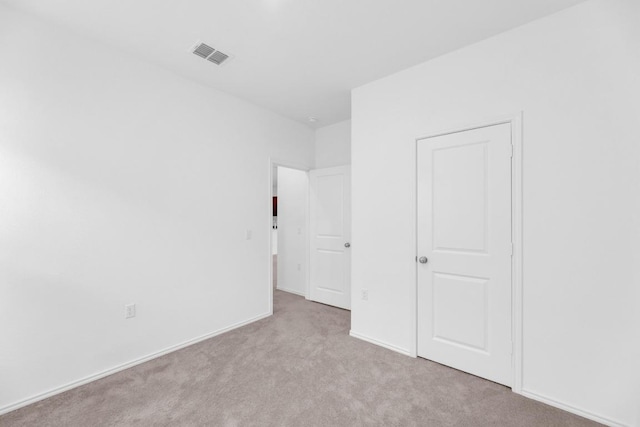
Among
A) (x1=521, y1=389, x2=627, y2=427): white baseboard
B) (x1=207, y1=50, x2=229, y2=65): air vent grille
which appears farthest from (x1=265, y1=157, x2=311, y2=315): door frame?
(x1=521, y1=389, x2=627, y2=427): white baseboard

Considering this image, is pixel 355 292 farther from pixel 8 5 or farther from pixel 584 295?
pixel 8 5

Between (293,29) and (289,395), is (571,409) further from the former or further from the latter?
(293,29)

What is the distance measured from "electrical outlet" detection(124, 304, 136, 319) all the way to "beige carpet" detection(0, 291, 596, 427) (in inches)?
17.9

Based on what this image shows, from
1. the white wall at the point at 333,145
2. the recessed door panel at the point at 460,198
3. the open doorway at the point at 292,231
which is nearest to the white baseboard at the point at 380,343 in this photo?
the recessed door panel at the point at 460,198

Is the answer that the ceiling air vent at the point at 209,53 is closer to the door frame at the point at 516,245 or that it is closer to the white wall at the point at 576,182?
the white wall at the point at 576,182

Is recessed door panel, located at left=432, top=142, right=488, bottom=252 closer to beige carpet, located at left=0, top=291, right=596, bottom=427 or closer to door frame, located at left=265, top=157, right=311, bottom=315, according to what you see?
beige carpet, located at left=0, top=291, right=596, bottom=427

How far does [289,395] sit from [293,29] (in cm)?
278

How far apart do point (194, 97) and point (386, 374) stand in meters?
3.28

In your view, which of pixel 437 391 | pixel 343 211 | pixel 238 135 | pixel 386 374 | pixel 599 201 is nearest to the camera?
pixel 599 201

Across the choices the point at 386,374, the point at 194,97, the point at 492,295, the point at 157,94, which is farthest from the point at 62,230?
the point at 492,295

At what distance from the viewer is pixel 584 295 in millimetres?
1705

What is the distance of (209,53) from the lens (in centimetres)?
228

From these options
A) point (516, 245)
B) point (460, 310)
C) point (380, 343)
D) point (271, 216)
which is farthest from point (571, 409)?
point (271, 216)

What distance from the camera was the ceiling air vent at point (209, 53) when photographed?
2193mm
